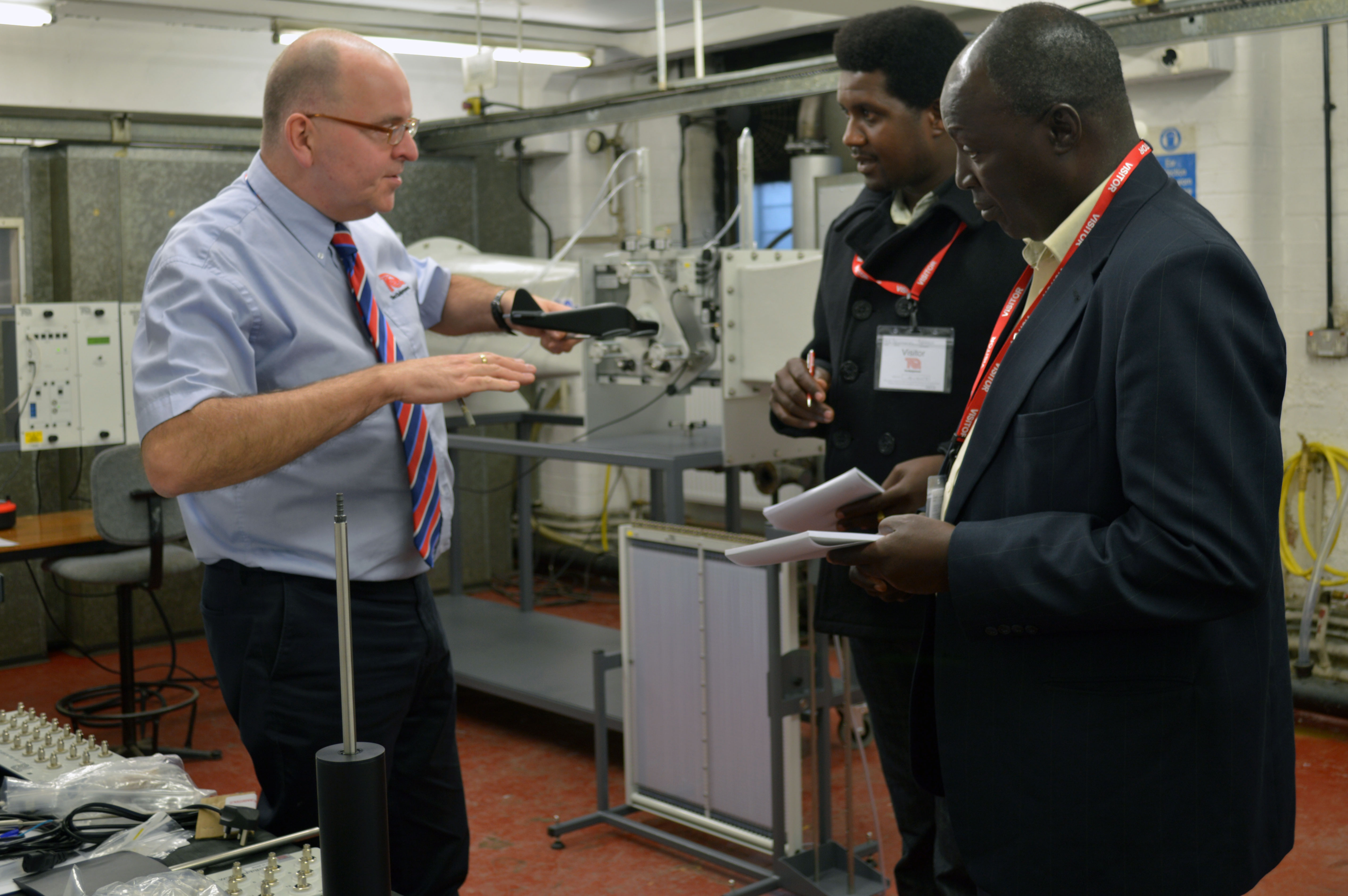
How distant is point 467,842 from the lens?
1.79m

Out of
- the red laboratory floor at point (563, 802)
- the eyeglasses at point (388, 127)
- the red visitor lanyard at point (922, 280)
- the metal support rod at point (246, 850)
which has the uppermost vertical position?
the eyeglasses at point (388, 127)

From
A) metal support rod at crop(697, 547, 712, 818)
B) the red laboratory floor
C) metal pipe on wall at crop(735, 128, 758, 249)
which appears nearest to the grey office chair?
the red laboratory floor

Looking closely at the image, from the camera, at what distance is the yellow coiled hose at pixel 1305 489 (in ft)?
13.9

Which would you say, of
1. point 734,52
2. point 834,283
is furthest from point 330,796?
point 734,52

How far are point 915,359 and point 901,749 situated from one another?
622 mm

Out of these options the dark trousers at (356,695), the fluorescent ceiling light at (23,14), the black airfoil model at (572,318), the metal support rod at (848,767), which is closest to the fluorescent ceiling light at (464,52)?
the fluorescent ceiling light at (23,14)

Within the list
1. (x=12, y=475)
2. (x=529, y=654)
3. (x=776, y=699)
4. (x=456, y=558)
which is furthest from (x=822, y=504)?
(x=12, y=475)

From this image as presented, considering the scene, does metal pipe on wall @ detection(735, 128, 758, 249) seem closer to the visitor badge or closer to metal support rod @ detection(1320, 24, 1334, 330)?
the visitor badge

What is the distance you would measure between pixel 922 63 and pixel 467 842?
135 centimetres

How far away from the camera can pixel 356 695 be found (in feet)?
5.49

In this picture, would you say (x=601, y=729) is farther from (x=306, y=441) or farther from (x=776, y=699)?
(x=306, y=441)

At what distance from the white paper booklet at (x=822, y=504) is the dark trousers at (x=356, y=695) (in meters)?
0.53

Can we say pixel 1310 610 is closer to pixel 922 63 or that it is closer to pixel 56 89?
pixel 922 63

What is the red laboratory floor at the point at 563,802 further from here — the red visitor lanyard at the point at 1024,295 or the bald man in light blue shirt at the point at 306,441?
the red visitor lanyard at the point at 1024,295
